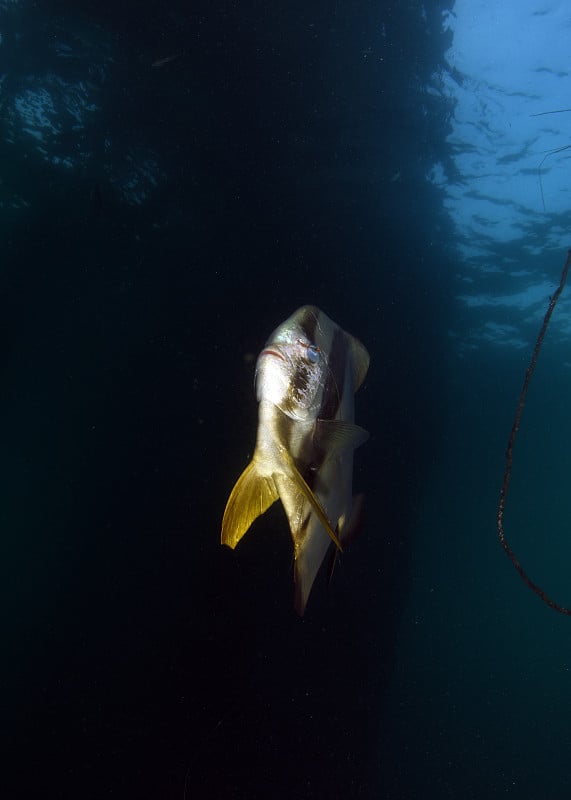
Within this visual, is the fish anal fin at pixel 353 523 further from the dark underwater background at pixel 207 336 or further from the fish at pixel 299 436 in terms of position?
the dark underwater background at pixel 207 336

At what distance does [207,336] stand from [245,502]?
14.7 meters

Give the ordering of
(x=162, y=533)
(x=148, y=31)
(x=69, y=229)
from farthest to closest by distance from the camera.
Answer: (x=69, y=229)
(x=162, y=533)
(x=148, y=31)

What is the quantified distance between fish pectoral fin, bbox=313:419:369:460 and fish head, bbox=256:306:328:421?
0.25ft

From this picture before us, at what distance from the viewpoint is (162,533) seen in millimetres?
14406

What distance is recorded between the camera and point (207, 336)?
1620cm

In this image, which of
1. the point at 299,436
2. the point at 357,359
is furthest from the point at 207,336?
the point at 299,436

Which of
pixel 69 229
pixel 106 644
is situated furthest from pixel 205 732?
pixel 69 229

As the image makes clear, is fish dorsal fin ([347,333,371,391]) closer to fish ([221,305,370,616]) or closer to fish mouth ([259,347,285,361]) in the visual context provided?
fish ([221,305,370,616])

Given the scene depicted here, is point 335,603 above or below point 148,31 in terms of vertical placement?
below

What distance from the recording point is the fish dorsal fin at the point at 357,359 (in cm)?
259

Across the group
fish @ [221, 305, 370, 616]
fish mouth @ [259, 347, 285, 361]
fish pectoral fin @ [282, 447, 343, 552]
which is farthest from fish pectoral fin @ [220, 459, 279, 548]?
fish mouth @ [259, 347, 285, 361]

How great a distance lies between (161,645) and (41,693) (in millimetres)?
3712

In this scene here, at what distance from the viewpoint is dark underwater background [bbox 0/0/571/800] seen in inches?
410

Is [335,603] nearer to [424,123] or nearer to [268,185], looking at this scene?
[268,185]
